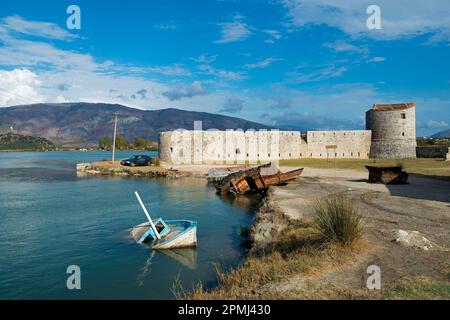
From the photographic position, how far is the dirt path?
6.25m

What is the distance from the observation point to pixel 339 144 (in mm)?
45375

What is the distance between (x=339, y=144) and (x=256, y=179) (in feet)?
81.0

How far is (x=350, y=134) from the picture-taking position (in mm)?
44938

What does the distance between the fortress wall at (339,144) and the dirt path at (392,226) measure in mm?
25705

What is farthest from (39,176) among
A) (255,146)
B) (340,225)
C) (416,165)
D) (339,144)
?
(340,225)

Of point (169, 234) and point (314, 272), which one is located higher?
point (314, 272)

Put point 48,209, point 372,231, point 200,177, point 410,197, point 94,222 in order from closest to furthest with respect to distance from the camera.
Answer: point 372,231
point 410,197
point 94,222
point 48,209
point 200,177

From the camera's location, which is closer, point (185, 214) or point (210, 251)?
point (210, 251)

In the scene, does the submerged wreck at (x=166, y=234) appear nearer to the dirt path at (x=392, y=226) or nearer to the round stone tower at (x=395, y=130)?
the dirt path at (x=392, y=226)

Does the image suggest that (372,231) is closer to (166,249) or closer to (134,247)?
(166,249)

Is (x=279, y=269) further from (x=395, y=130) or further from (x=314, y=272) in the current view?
(x=395, y=130)
